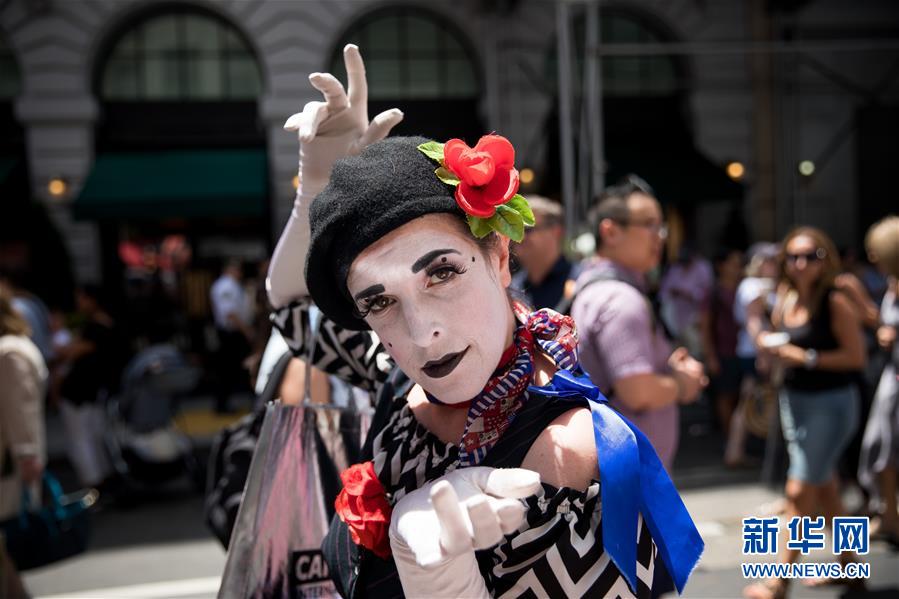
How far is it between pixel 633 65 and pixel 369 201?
14.2 m

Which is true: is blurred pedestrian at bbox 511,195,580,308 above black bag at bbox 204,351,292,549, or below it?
above

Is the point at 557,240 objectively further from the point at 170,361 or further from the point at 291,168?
the point at 291,168

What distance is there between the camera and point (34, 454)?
4406mm

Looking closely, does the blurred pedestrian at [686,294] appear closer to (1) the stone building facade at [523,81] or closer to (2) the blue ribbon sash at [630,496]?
(1) the stone building facade at [523,81]

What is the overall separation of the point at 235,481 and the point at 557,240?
231 cm

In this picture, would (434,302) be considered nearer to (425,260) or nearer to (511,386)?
(425,260)

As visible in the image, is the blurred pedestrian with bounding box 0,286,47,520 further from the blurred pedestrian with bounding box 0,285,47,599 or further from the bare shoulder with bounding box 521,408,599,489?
the bare shoulder with bounding box 521,408,599,489

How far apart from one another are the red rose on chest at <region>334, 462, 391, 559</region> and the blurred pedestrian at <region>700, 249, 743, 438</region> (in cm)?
728

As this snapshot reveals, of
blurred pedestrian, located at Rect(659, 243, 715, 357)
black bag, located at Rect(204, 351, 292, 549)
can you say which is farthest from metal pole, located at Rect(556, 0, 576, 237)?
black bag, located at Rect(204, 351, 292, 549)

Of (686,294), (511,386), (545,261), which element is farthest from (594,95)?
(511,386)

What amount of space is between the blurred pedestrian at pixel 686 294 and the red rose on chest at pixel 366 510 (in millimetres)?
7882

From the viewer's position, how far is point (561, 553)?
4.82 ft

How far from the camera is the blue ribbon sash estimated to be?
146 cm

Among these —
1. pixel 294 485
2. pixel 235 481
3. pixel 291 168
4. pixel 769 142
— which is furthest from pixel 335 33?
pixel 294 485
